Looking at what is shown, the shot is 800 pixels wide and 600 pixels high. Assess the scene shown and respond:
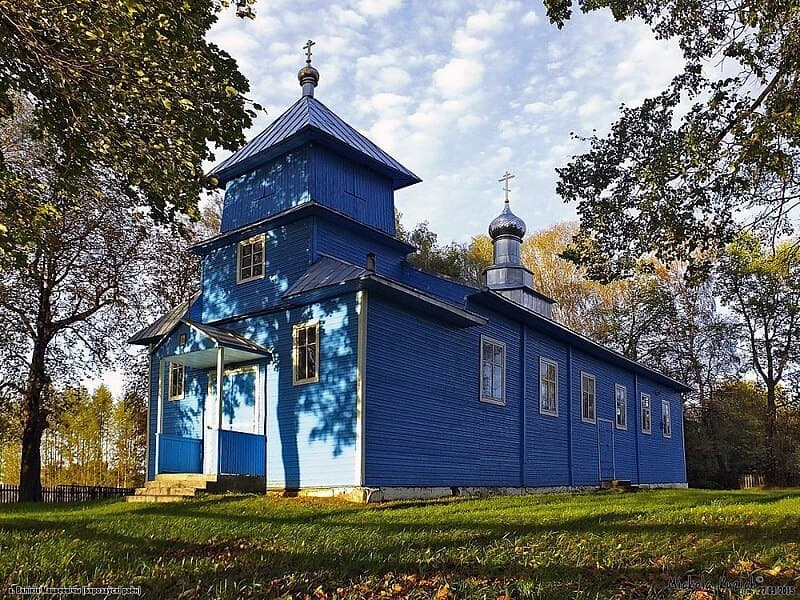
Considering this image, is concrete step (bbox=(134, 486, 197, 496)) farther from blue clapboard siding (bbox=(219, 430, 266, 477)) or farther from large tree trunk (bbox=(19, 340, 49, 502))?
large tree trunk (bbox=(19, 340, 49, 502))

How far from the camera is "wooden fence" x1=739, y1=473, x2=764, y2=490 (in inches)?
1323

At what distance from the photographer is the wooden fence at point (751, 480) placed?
3359 centimetres

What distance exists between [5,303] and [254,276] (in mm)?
7339

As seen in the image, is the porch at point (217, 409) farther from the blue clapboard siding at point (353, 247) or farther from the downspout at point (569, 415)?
the downspout at point (569, 415)

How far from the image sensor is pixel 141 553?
7184 mm

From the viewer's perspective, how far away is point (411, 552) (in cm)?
707

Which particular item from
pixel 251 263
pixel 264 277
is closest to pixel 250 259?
pixel 251 263

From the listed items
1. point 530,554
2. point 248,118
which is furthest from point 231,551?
point 248,118

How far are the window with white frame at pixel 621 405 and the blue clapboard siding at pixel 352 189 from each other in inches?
395

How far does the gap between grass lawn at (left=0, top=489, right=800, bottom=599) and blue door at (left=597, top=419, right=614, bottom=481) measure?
1156cm

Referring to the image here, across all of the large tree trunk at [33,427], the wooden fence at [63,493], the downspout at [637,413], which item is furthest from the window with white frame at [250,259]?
the downspout at [637,413]

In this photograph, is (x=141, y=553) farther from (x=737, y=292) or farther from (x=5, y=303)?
(x=737, y=292)

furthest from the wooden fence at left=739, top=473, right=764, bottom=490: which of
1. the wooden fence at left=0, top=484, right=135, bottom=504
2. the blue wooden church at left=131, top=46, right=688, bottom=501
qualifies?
the wooden fence at left=0, top=484, right=135, bottom=504

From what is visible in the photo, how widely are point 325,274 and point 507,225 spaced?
13.1 metres
